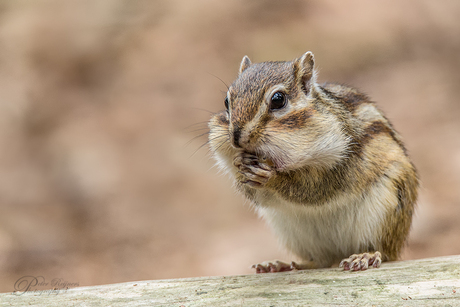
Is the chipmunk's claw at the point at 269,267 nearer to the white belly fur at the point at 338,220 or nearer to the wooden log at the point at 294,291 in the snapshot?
the white belly fur at the point at 338,220

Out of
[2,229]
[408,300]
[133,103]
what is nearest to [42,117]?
[133,103]

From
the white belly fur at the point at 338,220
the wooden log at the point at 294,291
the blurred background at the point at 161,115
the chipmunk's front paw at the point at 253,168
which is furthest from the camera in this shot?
the blurred background at the point at 161,115

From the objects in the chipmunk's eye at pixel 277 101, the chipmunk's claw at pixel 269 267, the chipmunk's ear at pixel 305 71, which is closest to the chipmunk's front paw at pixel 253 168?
the chipmunk's eye at pixel 277 101

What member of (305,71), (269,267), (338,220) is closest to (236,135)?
(305,71)

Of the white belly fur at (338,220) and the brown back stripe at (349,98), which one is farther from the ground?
the brown back stripe at (349,98)

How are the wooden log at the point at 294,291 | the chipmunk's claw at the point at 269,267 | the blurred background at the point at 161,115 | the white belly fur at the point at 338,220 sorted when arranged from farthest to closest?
the blurred background at the point at 161,115
the chipmunk's claw at the point at 269,267
the white belly fur at the point at 338,220
the wooden log at the point at 294,291

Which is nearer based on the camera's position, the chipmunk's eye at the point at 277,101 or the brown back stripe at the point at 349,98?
the chipmunk's eye at the point at 277,101
